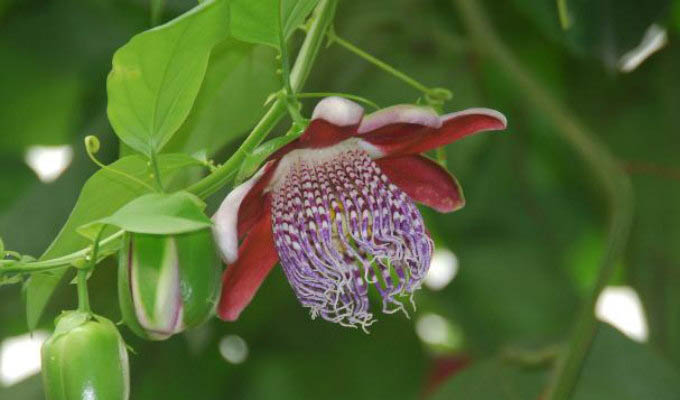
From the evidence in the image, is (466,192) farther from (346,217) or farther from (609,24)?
(346,217)

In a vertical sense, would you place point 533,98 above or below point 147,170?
below

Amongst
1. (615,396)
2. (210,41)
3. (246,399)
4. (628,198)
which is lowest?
(246,399)

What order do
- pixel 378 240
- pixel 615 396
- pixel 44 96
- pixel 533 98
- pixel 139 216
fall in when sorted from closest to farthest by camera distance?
pixel 139 216 → pixel 378 240 → pixel 615 396 → pixel 533 98 → pixel 44 96

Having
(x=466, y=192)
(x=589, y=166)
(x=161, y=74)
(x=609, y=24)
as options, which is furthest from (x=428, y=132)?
(x=466, y=192)

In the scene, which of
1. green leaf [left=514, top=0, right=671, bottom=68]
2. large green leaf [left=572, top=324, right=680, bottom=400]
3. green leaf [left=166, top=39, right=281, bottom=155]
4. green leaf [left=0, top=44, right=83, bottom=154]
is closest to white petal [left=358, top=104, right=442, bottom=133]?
green leaf [left=166, top=39, right=281, bottom=155]

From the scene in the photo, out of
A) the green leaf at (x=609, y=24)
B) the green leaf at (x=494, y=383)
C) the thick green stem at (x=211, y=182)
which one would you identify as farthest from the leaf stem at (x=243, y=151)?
the green leaf at (x=494, y=383)

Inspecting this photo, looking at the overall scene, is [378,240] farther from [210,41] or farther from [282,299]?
[282,299]

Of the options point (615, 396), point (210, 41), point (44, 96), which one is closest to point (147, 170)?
point (210, 41)

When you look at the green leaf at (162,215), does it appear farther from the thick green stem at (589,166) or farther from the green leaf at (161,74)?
the thick green stem at (589,166)
